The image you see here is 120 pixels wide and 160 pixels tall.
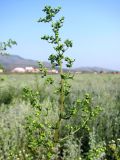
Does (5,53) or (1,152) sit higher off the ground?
(5,53)

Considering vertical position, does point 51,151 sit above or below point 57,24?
below

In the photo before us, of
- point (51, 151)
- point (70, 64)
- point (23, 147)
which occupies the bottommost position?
point (23, 147)

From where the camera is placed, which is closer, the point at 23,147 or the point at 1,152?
the point at 1,152

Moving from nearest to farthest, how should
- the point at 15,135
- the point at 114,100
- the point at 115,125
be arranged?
1. the point at 15,135
2. the point at 115,125
3. the point at 114,100

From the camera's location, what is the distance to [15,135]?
267 inches

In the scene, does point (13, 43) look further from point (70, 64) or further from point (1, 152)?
point (70, 64)

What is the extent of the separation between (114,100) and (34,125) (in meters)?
6.89

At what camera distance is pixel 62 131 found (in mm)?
7871

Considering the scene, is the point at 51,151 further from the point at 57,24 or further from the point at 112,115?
the point at 112,115

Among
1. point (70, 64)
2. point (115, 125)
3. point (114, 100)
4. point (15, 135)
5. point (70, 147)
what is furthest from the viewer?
point (114, 100)

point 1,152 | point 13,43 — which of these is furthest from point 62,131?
point 13,43

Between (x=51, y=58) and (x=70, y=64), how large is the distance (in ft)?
0.54

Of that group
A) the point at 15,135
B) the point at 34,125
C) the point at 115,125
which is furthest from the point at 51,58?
the point at 115,125

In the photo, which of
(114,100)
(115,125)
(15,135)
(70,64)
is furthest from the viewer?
(114,100)
